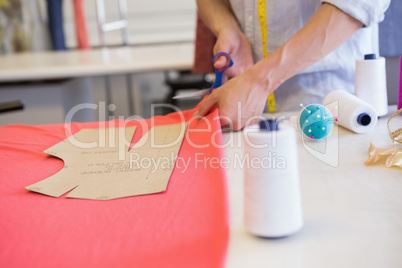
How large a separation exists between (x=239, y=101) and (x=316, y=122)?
207 millimetres

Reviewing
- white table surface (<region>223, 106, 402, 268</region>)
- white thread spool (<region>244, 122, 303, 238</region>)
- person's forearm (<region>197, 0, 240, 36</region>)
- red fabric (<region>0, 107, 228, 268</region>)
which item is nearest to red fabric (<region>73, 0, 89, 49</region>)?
person's forearm (<region>197, 0, 240, 36</region>)

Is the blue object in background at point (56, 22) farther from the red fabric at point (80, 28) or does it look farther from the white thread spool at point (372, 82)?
the white thread spool at point (372, 82)

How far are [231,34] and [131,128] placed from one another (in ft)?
1.44

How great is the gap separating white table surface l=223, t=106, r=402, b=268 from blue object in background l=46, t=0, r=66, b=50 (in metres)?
3.86

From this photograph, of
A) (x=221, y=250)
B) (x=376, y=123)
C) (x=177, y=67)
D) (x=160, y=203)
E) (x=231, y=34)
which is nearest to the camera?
(x=221, y=250)

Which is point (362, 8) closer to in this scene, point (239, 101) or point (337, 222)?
point (239, 101)

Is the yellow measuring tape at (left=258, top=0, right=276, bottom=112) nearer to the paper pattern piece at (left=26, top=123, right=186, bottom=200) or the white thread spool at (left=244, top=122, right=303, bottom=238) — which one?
the paper pattern piece at (left=26, top=123, right=186, bottom=200)

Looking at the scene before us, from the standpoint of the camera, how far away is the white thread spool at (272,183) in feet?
1.79

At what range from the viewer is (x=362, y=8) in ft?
3.35

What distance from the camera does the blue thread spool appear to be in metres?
0.96

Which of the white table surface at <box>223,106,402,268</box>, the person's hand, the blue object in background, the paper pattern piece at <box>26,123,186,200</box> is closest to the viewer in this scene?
the white table surface at <box>223,106,402,268</box>

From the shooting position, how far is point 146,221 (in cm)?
62

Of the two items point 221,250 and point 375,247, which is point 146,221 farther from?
point 375,247

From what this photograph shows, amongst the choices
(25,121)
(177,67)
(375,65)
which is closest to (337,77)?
(375,65)
